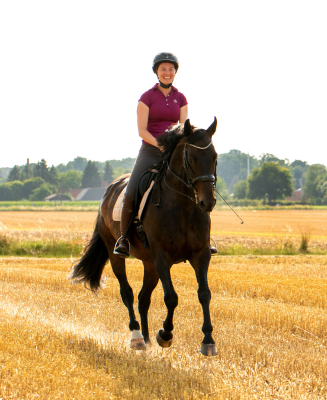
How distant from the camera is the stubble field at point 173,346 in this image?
448 centimetres

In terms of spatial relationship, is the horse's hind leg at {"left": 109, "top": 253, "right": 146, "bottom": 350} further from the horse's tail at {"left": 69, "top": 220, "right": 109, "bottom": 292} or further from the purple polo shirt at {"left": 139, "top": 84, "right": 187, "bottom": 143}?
the purple polo shirt at {"left": 139, "top": 84, "right": 187, "bottom": 143}

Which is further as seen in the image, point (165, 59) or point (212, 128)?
point (165, 59)

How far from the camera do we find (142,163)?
21.1ft

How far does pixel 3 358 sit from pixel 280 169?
10762 cm

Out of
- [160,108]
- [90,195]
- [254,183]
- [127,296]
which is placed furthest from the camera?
[90,195]

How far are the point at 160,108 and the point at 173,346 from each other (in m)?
3.13

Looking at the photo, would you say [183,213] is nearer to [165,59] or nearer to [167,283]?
[167,283]

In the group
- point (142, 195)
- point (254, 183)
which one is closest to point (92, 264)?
point (142, 195)

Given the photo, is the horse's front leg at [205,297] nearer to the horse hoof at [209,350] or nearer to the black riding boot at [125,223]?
the horse hoof at [209,350]

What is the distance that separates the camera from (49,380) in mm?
4492

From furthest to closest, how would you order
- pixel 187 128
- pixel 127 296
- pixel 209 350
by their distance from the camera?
pixel 127 296, pixel 187 128, pixel 209 350

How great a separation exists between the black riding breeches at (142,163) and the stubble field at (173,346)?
2.03 m

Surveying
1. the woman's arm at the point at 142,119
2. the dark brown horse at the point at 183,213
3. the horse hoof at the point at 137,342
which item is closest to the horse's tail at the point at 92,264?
the horse hoof at the point at 137,342

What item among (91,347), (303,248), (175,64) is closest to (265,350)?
(91,347)
